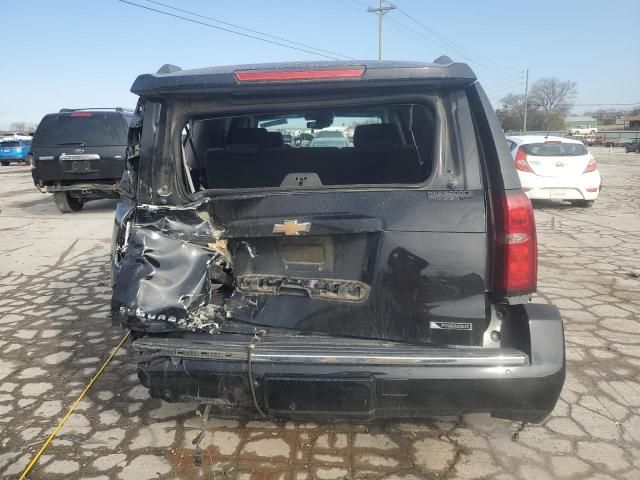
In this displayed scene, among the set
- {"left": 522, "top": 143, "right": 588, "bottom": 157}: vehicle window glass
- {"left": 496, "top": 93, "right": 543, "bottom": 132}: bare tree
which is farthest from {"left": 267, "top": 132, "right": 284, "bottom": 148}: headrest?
{"left": 496, "top": 93, "right": 543, "bottom": 132}: bare tree

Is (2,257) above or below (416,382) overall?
below

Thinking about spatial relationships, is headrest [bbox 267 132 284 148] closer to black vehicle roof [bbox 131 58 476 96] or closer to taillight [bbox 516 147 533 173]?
black vehicle roof [bbox 131 58 476 96]

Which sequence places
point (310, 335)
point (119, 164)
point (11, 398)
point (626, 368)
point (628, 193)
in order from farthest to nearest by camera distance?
1. point (628, 193)
2. point (119, 164)
3. point (626, 368)
4. point (11, 398)
5. point (310, 335)

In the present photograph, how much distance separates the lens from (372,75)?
2.17 metres

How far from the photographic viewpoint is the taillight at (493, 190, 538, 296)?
2.19 m

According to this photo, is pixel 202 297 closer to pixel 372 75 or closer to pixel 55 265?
pixel 372 75

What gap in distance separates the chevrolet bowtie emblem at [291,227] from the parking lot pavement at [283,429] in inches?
46.9

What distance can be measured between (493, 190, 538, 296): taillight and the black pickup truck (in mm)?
8845

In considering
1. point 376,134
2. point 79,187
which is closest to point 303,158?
point 376,134

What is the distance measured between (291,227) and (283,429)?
4.09ft

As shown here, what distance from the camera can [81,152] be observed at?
977 centimetres

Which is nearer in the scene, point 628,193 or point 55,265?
point 55,265

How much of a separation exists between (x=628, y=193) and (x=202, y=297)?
14144 mm

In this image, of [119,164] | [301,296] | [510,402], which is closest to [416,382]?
[510,402]
